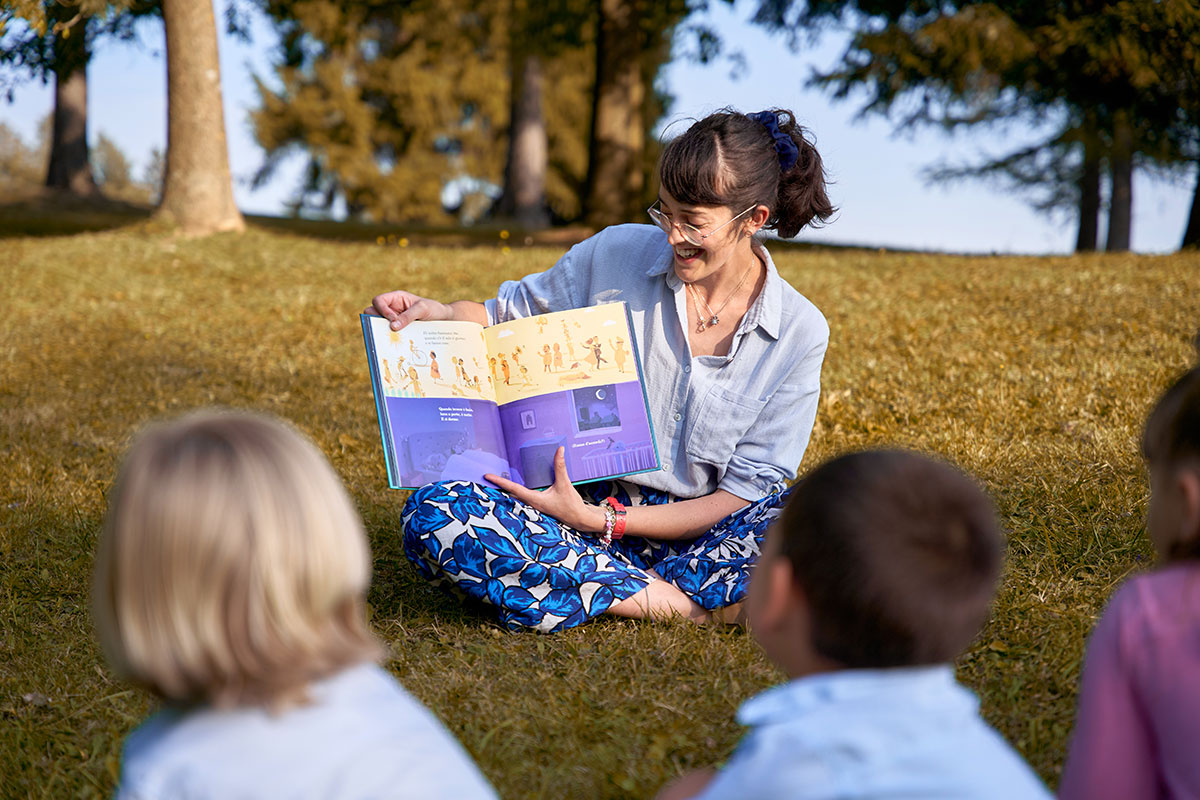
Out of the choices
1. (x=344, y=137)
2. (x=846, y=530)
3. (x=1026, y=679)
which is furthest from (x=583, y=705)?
(x=344, y=137)

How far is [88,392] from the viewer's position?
20.8ft

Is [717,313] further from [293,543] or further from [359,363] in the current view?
[359,363]

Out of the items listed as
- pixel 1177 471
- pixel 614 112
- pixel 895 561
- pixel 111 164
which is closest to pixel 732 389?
pixel 1177 471

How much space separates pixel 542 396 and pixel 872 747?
1.97 m

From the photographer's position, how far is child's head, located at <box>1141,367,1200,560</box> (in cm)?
159

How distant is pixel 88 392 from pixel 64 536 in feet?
8.67

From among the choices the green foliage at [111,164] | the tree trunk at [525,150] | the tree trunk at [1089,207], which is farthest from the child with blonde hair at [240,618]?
the green foliage at [111,164]

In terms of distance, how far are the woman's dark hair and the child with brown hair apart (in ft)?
5.36

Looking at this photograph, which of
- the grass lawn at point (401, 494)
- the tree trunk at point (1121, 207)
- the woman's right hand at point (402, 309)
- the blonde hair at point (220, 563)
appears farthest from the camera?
the tree trunk at point (1121, 207)

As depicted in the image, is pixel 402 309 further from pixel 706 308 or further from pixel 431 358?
pixel 706 308

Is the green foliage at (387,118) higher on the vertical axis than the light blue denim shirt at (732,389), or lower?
higher

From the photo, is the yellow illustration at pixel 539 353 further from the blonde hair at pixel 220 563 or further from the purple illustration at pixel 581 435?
the blonde hair at pixel 220 563

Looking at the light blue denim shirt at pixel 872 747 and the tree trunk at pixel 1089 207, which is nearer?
the light blue denim shirt at pixel 872 747

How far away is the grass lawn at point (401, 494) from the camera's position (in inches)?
101
